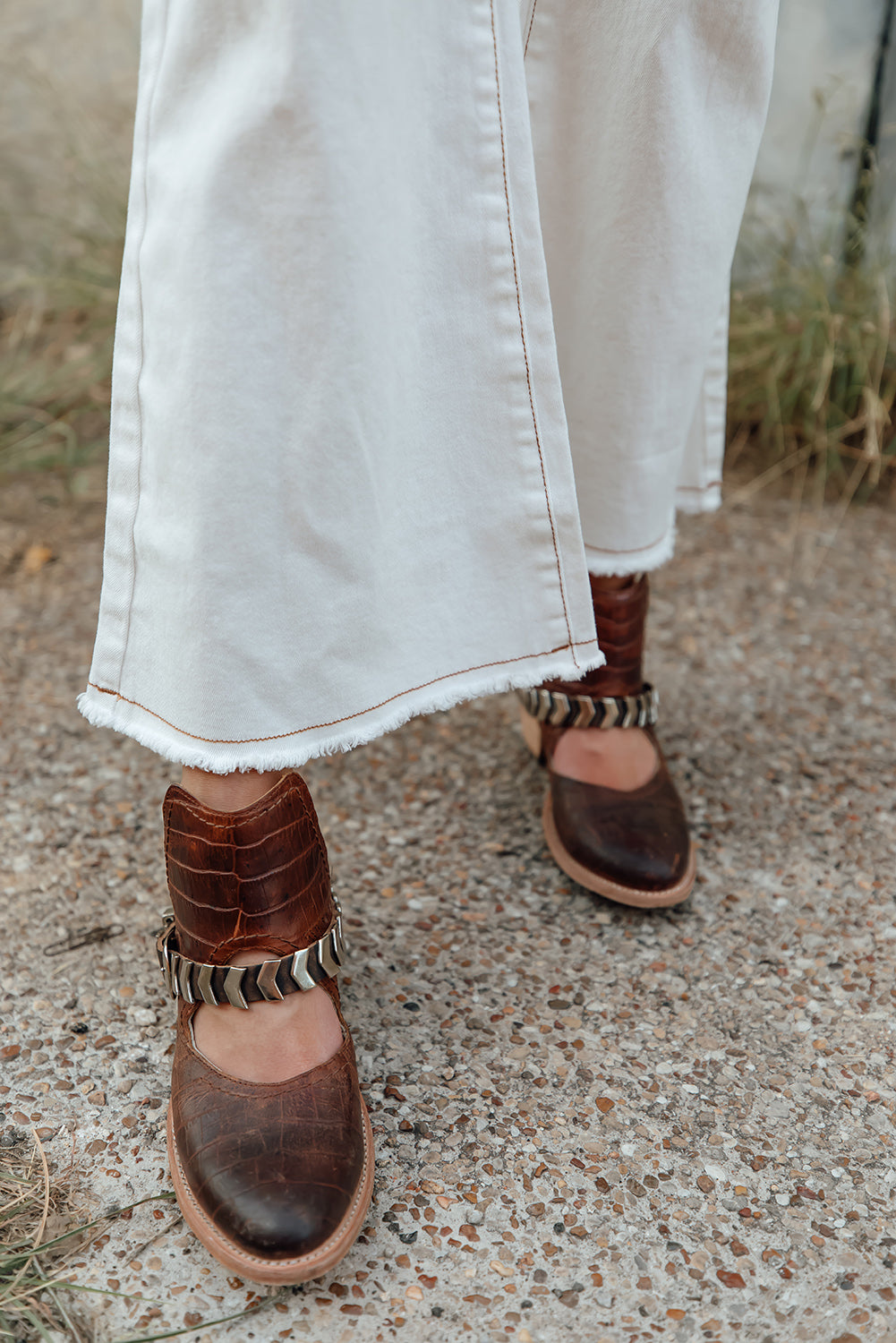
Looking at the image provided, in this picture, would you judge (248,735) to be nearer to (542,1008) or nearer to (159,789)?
(542,1008)

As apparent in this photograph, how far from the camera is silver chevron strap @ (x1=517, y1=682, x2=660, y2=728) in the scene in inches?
48.9

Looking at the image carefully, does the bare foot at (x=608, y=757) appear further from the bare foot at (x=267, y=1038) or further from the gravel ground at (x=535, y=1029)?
the bare foot at (x=267, y=1038)

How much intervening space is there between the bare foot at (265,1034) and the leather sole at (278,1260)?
0.30 ft

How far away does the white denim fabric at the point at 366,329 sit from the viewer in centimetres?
71

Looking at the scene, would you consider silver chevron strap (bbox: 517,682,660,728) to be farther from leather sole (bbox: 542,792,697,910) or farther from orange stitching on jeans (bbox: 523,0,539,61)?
orange stitching on jeans (bbox: 523,0,539,61)

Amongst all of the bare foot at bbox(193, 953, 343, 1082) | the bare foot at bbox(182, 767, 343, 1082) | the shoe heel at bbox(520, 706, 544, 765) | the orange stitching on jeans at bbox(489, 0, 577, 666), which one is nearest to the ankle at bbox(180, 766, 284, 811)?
the bare foot at bbox(182, 767, 343, 1082)

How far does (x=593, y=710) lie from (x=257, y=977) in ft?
1.74

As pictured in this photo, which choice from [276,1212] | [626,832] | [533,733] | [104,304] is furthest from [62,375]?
[276,1212]

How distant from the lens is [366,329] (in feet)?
2.46

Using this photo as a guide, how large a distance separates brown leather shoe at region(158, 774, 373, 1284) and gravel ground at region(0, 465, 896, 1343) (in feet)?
0.17

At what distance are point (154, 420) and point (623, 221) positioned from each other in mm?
493

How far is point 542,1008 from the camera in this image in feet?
3.58

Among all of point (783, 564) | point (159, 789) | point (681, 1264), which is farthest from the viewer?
point (783, 564)

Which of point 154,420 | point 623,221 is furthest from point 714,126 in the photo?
point 154,420
